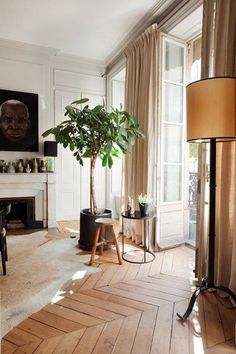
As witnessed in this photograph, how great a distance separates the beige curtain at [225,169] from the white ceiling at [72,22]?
1.33 meters

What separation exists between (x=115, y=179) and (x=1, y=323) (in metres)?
3.72

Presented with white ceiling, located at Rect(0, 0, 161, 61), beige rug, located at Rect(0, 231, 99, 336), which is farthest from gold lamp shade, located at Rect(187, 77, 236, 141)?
white ceiling, located at Rect(0, 0, 161, 61)

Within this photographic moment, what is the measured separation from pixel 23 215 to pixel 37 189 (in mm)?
563

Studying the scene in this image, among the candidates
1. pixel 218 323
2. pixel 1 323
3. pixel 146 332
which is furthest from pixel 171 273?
pixel 1 323

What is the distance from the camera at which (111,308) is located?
2.01 meters

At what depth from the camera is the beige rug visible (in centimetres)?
201

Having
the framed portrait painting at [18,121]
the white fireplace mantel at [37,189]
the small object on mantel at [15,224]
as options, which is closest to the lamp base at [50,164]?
the white fireplace mantel at [37,189]

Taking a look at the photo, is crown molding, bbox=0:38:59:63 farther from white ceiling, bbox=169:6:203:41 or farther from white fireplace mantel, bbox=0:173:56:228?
white ceiling, bbox=169:6:203:41

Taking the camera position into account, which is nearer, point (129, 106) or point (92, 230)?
point (92, 230)

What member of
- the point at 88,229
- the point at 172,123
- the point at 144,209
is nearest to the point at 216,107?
the point at 144,209

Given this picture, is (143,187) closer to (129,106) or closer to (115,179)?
(129,106)

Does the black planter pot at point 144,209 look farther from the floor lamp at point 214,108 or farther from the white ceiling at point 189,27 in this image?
the white ceiling at point 189,27

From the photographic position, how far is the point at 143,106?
11.7 feet

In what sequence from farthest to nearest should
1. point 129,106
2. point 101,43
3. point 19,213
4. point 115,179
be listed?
point 115,179
point 19,213
point 101,43
point 129,106
